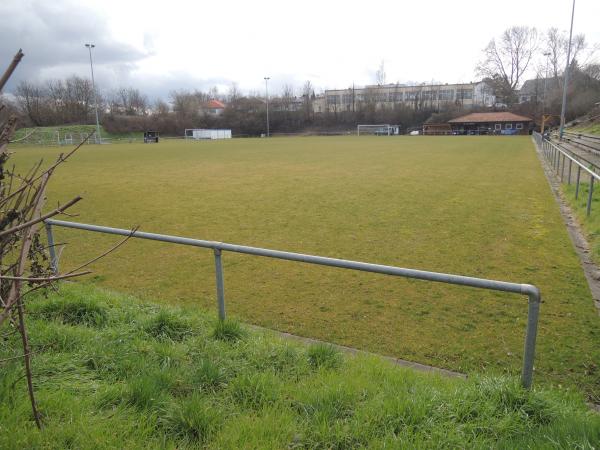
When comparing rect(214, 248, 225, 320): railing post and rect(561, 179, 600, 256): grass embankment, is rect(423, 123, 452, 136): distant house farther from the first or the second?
rect(214, 248, 225, 320): railing post

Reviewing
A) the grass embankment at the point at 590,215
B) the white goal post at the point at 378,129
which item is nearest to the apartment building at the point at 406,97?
the white goal post at the point at 378,129

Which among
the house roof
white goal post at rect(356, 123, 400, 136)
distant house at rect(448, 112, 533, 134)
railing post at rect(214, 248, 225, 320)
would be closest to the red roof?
white goal post at rect(356, 123, 400, 136)

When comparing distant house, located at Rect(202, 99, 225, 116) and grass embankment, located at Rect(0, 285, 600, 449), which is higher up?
distant house, located at Rect(202, 99, 225, 116)

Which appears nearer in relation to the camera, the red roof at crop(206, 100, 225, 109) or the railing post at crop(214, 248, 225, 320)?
the railing post at crop(214, 248, 225, 320)

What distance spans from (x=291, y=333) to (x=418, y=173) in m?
14.9

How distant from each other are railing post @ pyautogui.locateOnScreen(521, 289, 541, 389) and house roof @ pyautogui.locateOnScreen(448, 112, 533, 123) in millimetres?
77412

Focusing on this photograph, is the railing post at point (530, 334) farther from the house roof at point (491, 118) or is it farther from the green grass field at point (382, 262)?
the house roof at point (491, 118)

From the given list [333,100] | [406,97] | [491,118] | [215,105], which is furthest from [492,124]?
[215,105]

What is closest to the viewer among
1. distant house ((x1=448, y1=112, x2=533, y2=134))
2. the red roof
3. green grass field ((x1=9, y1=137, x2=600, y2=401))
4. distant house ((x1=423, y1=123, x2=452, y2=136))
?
green grass field ((x1=9, y1=137, x2=600, y2=401))

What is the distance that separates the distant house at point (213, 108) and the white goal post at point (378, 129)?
32.5 m

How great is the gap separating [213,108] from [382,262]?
104892 millimetres

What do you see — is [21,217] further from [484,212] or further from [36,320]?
[484,212]

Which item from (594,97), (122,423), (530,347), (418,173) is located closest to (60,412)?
(122,423)

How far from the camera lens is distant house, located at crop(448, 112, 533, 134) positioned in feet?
232
